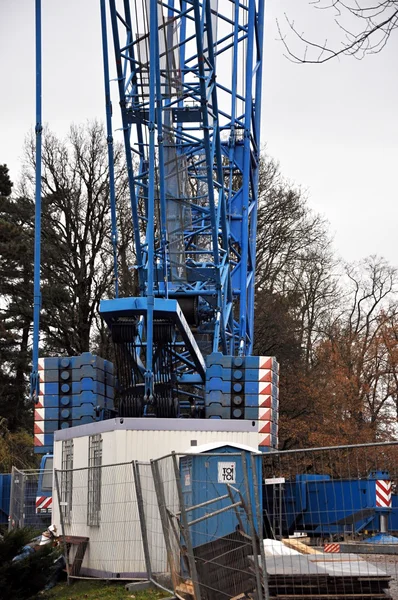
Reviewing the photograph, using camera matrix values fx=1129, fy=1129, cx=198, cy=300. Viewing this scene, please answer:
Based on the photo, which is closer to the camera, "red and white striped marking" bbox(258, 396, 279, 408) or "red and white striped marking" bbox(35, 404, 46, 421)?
"red and white striped marking" bbox(258, 396, 279, 408)

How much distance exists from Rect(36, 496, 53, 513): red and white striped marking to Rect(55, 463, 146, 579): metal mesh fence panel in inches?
256

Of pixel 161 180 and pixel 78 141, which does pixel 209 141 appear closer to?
pixel 161 180

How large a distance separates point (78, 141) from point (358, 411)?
14.8m

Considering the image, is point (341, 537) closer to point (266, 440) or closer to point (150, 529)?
point (150, 529)

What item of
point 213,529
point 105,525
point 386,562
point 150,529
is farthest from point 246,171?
point 386,562

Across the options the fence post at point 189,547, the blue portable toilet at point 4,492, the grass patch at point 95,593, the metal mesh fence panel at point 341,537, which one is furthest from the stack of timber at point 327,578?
the blue portable toilet at point 4,492

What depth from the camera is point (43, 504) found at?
75.5 feet

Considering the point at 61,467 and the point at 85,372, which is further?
the point at 85,372

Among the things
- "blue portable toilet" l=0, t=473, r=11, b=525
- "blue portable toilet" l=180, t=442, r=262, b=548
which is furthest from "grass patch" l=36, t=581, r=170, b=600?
"blue portable toilet" l=0, t=473, r=11, b=525

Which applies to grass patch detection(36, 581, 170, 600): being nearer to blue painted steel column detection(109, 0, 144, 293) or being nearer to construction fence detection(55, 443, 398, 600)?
construction fence detection(55, 443, 398, 600)

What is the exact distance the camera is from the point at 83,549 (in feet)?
50.6

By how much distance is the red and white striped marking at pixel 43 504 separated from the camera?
893 inches

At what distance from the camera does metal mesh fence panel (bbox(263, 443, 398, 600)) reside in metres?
8.97

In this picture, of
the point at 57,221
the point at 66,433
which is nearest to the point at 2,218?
the point at 57,221
